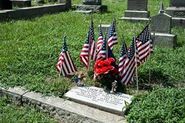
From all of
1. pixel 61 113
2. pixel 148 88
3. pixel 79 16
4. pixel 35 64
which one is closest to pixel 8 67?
pixel 35 64

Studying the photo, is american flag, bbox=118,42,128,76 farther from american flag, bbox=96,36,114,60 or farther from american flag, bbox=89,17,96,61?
american flag, bbox=89,17,96,61

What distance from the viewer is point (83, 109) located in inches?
238

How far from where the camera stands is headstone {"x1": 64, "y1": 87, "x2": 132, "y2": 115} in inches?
235

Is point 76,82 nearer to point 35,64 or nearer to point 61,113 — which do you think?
point 61,113

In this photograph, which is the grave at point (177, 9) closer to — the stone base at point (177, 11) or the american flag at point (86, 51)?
the stone base at point (177, 11)

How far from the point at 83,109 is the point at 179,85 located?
232 cm

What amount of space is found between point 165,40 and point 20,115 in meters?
5.42

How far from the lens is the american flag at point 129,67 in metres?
6.55

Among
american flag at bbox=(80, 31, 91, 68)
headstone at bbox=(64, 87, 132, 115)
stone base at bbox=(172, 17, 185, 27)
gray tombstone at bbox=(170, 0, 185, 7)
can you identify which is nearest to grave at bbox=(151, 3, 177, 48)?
stone base at bbox=(172, 17, 185, 27)

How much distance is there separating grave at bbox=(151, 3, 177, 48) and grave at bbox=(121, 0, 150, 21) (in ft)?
12.2

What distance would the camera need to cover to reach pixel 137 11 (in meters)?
14.6

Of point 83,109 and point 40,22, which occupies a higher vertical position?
point 40,22

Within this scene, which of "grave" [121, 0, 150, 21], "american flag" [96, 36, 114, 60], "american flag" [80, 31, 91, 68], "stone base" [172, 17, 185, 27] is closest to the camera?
"american flag" [96, 36, 114, 60]

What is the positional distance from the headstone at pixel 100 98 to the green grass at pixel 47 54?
37cm
